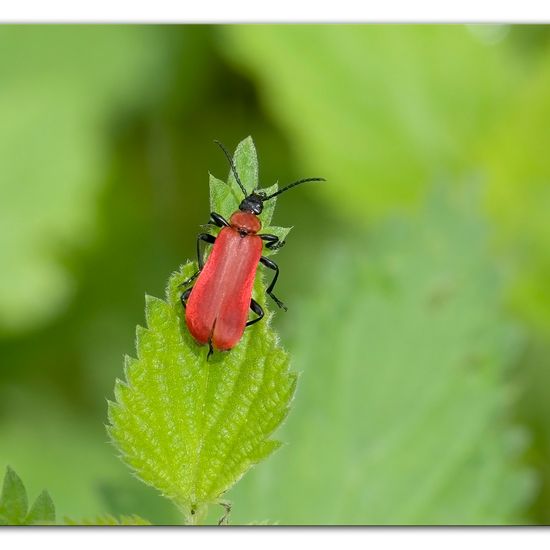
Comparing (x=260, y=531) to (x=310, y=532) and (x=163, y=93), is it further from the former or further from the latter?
(x=163, y=93)

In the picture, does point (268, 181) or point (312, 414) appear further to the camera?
point (268, 181)

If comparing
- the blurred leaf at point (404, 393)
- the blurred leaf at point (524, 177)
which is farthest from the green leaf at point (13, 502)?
the blurred leaf at point (524, 177)
